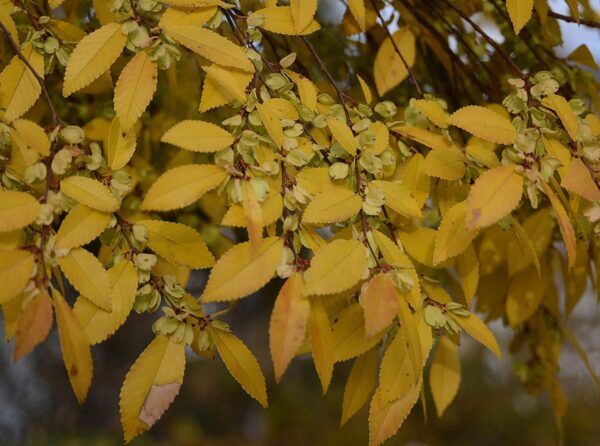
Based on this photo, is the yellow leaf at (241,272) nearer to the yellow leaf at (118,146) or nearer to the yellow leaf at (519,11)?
the yellow leaf at (118,146)

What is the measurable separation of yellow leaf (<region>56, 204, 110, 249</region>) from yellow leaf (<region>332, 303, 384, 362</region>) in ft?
0.97

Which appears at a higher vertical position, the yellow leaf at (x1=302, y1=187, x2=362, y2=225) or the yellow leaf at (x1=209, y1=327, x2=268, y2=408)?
the yellow leaf at (x1=302, y1=187, x2=362, y2=225)

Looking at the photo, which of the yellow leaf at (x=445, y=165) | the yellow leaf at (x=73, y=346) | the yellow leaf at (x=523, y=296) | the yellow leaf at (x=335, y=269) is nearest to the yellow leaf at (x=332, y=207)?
the yellow leaf at (x=335, y=269)

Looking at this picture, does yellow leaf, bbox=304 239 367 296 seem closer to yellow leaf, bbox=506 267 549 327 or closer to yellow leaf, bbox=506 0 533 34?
yellow leaf, bbox=506 0 533 34

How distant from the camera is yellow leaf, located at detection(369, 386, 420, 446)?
0.76 m

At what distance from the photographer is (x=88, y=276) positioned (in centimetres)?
70

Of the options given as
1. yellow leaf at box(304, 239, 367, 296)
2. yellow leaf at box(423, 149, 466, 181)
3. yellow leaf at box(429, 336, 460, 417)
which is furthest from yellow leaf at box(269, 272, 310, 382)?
yellow leaf at box(429, 336, 460, 417)

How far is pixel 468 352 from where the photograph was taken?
5.12 meters

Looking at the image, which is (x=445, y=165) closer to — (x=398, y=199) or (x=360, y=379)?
(x=398, y=199)

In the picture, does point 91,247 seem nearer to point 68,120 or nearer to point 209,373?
point 68,120

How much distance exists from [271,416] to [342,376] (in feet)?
1.99

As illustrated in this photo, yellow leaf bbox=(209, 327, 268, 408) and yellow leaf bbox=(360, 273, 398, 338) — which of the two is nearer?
yellow leaf bbox=(360, 273, 398, 338)

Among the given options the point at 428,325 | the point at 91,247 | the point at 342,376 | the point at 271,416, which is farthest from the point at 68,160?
the point at 342,376

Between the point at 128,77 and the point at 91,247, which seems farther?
the point at 91,247
